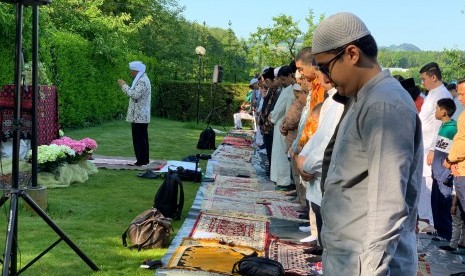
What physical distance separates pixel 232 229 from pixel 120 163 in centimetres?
565

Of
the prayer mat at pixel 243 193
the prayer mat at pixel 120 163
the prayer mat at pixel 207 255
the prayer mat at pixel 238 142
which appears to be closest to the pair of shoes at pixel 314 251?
the prayer mat at pixel 207 255

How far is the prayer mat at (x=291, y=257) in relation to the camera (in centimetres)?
562

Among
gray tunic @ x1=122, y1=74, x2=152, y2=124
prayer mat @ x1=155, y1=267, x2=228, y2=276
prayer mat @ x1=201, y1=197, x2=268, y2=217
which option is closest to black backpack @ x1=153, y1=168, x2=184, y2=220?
prayer mat @ x1=201, y1=197, x2=268, y2=217

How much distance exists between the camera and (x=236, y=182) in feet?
36.2

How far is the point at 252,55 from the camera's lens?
35906 millimetres

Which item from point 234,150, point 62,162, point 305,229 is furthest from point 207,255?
point 234,150

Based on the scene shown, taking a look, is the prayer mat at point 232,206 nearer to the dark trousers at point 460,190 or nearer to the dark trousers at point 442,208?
the dark trousers at point 442,208

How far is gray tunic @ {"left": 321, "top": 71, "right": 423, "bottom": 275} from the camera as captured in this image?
2.06 m

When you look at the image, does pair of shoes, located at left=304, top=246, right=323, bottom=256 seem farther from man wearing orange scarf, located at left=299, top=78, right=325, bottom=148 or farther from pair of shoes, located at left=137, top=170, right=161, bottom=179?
pair of shoes, located at left=137, top=170, right=161, bottom=179

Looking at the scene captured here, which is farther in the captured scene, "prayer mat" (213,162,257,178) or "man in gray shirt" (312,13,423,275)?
"prayer mat" (213,162,257,178)

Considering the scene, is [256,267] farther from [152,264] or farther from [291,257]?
[291,257]

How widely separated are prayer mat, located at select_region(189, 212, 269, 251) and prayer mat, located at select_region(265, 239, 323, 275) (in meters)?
0.13

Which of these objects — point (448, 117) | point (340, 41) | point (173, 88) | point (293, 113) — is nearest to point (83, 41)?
point (173, 88)

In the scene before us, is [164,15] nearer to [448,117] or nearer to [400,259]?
[448,117]
